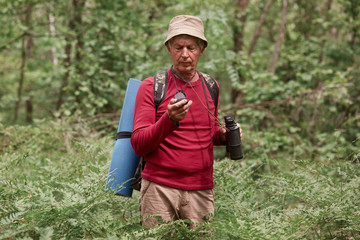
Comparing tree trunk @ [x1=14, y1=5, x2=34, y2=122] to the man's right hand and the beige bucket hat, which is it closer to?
the beige bucket hat

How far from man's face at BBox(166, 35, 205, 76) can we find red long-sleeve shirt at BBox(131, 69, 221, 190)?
130mm

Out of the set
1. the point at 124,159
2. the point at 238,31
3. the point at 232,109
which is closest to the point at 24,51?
the point at 238,31

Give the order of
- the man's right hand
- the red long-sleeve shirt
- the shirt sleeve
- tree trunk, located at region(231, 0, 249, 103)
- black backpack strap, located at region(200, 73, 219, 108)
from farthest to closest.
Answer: tree trunk, located at region(231, 0, 249, 103) → black backpack strap, located at region(200, 73, 219, 108) → the red long-sleeve shirt → the shirt sleeve → the man's right hand

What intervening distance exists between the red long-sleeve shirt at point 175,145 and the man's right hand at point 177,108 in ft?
0.64

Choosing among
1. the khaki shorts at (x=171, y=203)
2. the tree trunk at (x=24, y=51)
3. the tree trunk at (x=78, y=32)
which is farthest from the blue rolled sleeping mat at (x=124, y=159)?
the tree trunk at (x=24, y=51)

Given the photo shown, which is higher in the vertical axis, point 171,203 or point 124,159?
point 124,159

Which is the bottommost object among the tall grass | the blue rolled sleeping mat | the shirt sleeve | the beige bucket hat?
the tall grass

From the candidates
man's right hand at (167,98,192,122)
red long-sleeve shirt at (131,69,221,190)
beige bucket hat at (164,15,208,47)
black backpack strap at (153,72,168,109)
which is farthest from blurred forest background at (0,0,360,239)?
beige bucket hat at (164,15,208,47)

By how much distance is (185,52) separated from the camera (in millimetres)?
2596

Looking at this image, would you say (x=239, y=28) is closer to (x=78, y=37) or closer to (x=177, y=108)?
(x=78, y=37)

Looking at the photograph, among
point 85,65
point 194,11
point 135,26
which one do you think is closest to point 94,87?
point 85,65

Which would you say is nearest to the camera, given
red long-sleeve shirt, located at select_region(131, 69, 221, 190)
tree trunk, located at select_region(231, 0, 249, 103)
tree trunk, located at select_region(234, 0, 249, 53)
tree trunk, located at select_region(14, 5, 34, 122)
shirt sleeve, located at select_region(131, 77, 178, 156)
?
shirt sleeve, located at select_region(131, 77, 178, 156)

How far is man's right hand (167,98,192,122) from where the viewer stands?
7.36ft

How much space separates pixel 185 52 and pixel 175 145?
694 millimetres
